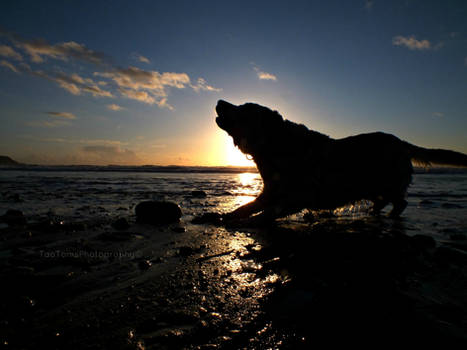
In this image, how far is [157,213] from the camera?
465cm

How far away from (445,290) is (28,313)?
9.94ft

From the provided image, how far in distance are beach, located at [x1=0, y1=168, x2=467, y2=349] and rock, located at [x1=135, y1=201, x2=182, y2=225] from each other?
0.98 metres

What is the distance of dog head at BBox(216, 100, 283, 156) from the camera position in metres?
4.68

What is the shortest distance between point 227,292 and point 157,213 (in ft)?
10.4

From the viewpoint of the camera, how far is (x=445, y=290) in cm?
190

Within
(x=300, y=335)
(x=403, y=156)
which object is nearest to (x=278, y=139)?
(x=403, y=156)

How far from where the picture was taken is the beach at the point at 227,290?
1312 mm

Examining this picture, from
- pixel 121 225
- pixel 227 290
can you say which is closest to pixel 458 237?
pixel 227 290

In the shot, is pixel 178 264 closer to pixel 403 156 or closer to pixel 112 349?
pixel 112 349

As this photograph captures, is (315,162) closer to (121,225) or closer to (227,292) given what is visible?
(227,292)

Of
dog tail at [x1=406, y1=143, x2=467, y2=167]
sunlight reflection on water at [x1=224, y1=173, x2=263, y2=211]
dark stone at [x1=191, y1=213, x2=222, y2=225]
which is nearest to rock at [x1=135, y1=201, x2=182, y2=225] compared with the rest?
dark stone at [x1=191, y1=213, x2=222, y2=225]

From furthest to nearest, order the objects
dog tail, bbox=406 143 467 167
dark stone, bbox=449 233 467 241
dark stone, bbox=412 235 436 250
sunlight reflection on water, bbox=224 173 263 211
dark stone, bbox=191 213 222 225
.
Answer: sunlight reflection on water, bbox=224 173 263 211 → dog tail, bbox=406 143 467 167 → dark stone, bbox=191 213 222 225 → dark stone, bbox=449 233 467 241 → dark stone, bbox=412 235 436 250

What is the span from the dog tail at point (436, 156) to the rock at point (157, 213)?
504 cm

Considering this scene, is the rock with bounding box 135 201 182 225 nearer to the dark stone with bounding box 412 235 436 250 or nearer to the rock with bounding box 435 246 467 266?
the dark stone with bounding box 412 235 436 250
